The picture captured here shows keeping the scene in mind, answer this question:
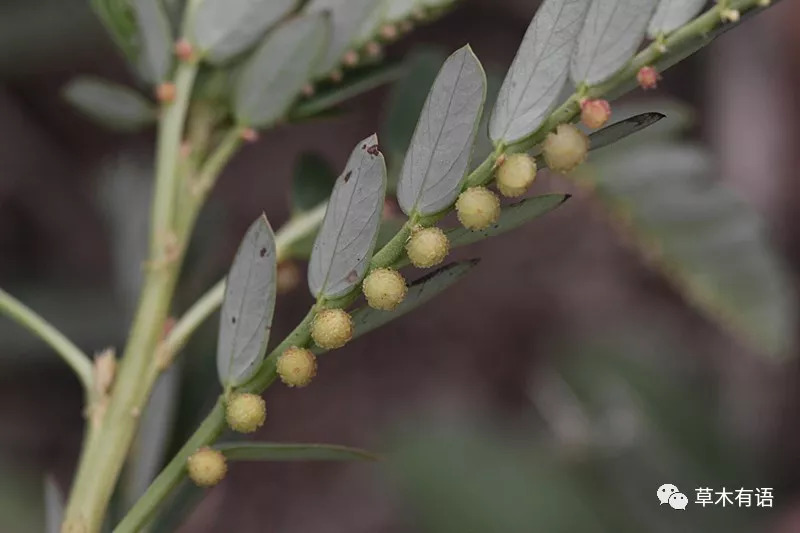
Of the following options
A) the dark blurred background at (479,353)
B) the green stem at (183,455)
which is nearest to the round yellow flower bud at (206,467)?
the green stem at (183,455)

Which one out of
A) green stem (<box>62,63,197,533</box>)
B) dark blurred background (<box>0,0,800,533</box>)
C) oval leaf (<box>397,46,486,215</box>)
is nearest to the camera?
oval leaf (<box>397,46,486,215</box>)

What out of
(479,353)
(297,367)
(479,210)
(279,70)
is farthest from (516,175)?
(479,353)

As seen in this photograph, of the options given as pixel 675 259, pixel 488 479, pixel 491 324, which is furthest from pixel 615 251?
pixel 675 259

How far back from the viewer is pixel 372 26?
588mm

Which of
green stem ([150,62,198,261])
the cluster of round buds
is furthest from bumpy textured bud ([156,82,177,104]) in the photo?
the cluster of round buds

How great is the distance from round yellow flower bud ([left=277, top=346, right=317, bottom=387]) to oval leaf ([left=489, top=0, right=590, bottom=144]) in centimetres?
A: 13

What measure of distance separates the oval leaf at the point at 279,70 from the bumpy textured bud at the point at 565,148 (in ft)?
0.67

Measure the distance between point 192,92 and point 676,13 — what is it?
33 centimetres

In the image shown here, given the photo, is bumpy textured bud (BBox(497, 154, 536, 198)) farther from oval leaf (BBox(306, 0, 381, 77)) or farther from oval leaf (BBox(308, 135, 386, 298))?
oval leaf (BBox(306, 0, 381, 77))

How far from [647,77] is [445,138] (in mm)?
96

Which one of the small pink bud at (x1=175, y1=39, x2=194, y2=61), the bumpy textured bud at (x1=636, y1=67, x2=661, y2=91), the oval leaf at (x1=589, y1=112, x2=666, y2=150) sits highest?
the small pink bud at (x1=175, y1=39, x2=194, y2=61)

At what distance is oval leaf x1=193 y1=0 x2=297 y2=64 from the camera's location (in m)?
0.57

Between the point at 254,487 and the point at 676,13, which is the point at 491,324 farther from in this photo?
the point at 676,13

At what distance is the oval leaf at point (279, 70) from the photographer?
0.56m
